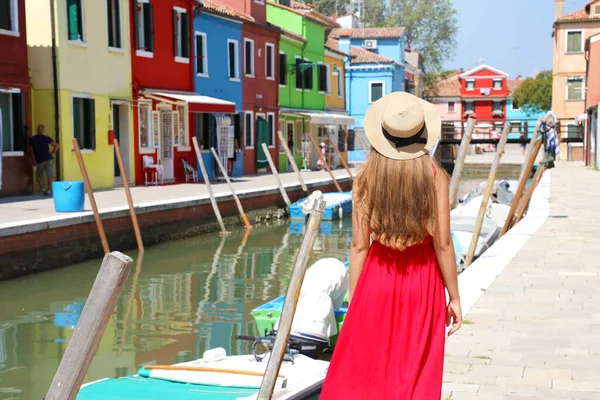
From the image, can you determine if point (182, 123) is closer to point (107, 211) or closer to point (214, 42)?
point (214, 42)

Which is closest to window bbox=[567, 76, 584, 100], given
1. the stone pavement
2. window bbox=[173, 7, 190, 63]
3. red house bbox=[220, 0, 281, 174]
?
red house bbox=[220, 0, 281, 174]

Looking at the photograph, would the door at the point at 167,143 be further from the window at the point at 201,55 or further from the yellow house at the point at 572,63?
the yellow house at the point at 572,63

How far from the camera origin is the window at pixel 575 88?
50344 millimetres

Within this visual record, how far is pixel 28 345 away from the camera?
9.67m

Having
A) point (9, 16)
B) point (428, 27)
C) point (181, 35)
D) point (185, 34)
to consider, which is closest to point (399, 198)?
point (9, 16)

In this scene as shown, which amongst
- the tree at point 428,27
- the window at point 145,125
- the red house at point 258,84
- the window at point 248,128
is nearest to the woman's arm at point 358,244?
the window at point 145,125

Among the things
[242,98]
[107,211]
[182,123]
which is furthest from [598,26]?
[107,211]

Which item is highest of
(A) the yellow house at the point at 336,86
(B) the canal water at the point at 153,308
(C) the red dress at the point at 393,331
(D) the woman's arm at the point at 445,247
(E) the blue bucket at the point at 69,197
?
(A) the yellow house at the point at 336,86

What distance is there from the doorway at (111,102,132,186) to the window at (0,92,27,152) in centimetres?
397

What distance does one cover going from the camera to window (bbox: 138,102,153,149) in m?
23.7

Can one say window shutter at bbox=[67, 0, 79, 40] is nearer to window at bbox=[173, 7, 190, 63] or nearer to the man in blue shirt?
the man in blue shirt

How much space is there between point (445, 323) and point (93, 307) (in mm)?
1475

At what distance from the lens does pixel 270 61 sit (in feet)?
110

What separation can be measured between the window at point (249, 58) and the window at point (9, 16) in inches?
517
